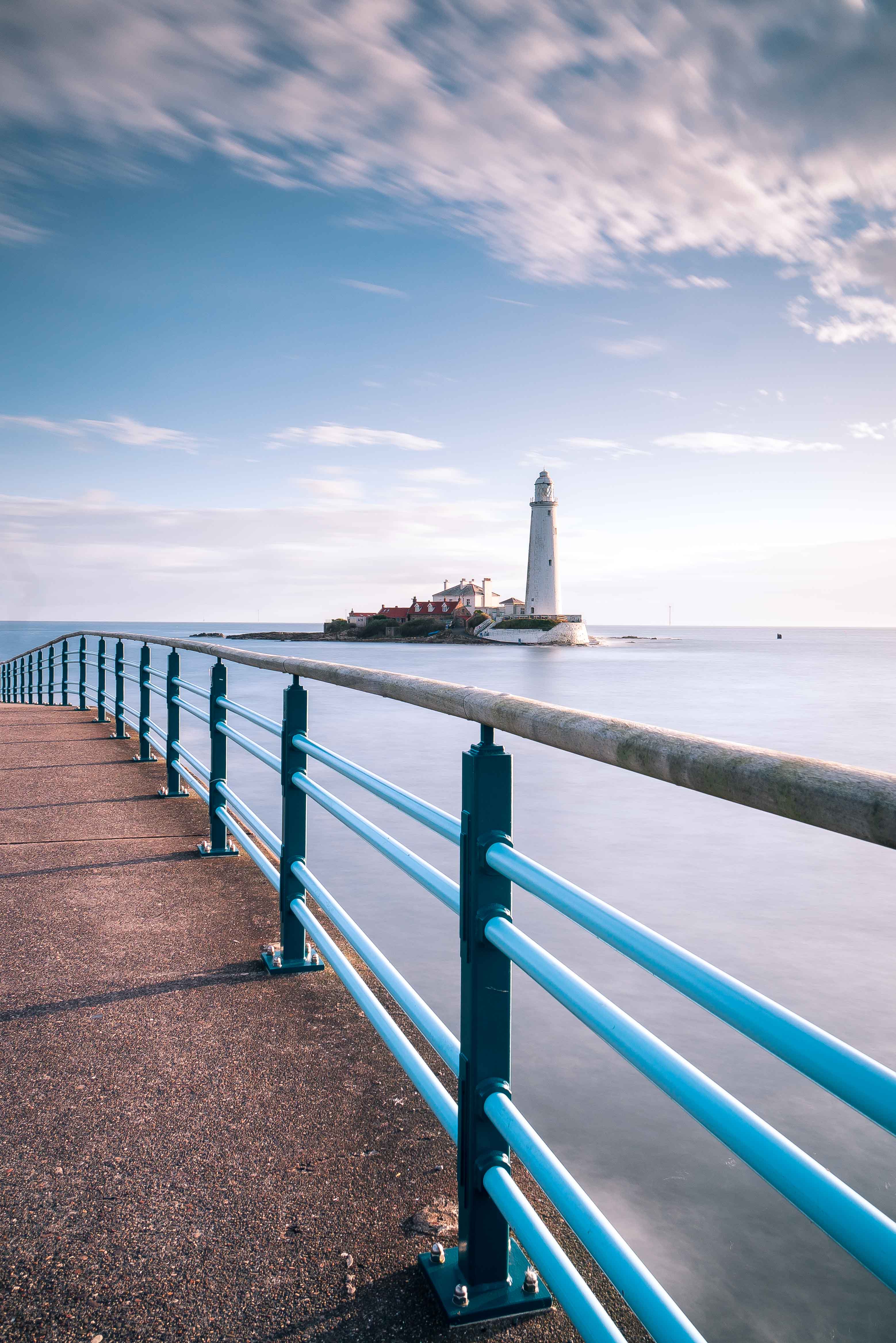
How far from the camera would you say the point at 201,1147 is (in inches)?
72.1

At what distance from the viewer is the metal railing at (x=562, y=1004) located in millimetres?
702

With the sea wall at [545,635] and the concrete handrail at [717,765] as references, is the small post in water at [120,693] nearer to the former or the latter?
the concrete handrail at [717,765]

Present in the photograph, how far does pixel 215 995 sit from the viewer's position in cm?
253

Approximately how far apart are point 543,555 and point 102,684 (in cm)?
5987

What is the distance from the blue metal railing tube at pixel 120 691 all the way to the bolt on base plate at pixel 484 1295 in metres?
5.56

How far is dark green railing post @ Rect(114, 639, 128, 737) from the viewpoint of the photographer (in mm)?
6898

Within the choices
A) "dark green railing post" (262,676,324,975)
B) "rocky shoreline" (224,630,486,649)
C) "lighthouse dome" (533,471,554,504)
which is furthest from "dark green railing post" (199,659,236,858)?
"rocky shoreline" (224,630,486,649)

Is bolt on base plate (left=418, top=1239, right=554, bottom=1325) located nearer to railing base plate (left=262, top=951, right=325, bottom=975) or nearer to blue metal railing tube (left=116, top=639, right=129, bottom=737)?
railing base plate (left=262, top=951, right=325, bottom=975)

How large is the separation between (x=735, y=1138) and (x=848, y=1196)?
11 centimetres

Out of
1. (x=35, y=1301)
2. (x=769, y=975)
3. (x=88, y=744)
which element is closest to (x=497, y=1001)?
(x=35, y=1301)

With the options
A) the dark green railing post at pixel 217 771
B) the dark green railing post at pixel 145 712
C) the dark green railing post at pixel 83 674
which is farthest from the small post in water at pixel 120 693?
the dark green railing post at pixel 217 771

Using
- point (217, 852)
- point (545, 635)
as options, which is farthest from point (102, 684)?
point (545, 635)

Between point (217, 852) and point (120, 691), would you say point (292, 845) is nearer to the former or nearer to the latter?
point (217, 852)

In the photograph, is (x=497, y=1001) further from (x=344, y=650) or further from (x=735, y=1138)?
(x=344, y=650)
